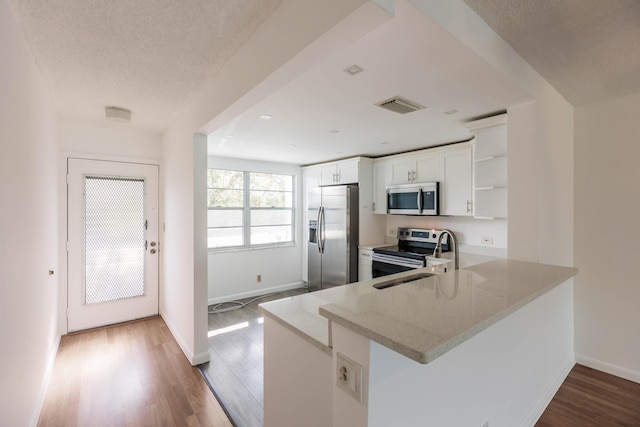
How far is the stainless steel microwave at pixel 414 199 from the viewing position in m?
3.82

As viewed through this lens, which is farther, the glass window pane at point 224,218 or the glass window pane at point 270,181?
the glass window pane at point 270,181

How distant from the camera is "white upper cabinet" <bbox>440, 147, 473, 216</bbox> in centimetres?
354

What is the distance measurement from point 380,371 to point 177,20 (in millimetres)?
1962

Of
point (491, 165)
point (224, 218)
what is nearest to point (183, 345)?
point (224, 218)

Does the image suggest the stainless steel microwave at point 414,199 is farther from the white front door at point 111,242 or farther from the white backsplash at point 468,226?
the white front door at point 111,242

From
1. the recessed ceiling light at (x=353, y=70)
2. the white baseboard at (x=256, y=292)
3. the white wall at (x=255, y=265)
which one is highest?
the recessed ceiling light at (x=353, y=70)

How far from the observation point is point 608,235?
8.68 ft

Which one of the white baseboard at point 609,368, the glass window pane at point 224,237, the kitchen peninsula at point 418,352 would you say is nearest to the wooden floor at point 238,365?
the kitchen peninsula at point 418,352

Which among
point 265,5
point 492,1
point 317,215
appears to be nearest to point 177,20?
point 265,5

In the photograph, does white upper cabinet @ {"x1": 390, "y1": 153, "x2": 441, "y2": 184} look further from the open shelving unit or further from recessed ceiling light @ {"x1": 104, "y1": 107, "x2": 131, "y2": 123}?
recessed ceiling light @ {"x1": 104, "y1": 107, "x2": 131, "y2": 123}

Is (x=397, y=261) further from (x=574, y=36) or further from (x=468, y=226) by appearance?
(x=574, y=36)

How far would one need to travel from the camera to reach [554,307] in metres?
2.35

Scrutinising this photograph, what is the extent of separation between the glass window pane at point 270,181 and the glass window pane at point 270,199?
0.30ft

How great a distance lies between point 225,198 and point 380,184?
253cm
